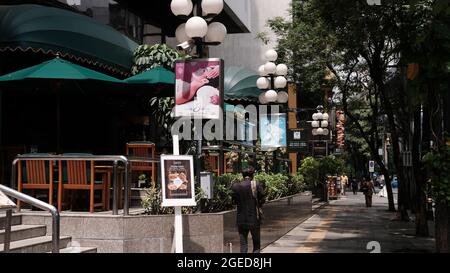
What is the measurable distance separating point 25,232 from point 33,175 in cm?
135

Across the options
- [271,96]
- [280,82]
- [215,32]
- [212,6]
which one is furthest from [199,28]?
[280,82]

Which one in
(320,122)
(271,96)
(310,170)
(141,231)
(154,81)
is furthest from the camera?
(310,170)

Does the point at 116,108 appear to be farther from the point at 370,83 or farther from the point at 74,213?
the point at 370,83

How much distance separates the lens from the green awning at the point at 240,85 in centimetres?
1954

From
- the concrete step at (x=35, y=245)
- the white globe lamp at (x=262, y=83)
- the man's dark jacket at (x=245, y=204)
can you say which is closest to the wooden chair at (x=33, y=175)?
the concrete step at (x=35, y=245)

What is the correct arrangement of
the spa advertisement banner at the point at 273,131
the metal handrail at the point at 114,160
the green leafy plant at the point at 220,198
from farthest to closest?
the spa advertisement banner at the point at 273,131, the green leafy plant at the point at 220,198, the metal handrail at the point at 114,160

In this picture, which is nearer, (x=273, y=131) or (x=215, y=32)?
(x=215, y=32)

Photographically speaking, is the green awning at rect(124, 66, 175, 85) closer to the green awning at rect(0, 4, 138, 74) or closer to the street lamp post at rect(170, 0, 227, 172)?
the street lamp post at rect(170, 0, 227, 172)

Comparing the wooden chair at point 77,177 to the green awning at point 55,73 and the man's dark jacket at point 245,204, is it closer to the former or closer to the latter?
the green awning at point 55,73

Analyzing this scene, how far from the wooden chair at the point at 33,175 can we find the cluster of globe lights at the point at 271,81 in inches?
329

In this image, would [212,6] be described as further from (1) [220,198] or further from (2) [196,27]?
(1) [220,198]

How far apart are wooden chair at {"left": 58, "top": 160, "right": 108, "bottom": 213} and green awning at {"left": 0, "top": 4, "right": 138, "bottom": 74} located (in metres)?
3.59

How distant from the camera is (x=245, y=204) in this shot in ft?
33.0

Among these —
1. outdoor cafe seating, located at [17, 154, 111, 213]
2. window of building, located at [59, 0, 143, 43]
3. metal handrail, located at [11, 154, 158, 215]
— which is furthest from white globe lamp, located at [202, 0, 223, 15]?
window of building, located at [59, 0, 143, 43]
